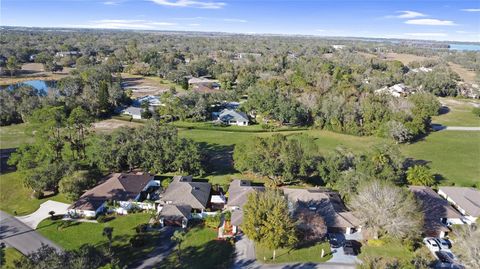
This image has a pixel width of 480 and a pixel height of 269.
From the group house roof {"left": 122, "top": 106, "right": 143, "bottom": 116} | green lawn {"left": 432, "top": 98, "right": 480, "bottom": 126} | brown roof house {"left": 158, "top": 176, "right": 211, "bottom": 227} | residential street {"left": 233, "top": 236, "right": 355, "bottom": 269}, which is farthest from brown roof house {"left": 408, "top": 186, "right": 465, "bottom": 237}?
house roof {"left": 122, "top": 106, "right": 143, "bottom": 116}

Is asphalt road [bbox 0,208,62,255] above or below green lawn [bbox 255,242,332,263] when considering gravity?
below

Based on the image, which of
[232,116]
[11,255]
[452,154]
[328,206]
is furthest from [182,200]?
[452,154]

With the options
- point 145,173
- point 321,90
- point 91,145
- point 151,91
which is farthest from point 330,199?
point 151,91

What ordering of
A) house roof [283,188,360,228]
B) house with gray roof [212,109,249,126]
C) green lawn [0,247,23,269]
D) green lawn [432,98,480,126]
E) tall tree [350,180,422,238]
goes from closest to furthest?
1. green lawn [0,247,23,269]
2. tall tree [350,180,422,238]
3. house roof [283,188,360,228]
4. house with gray roof [212,109,249,126]
5. green lawn [432,98,480,126]

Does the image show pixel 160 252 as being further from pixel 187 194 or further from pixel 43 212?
pixel 43 212

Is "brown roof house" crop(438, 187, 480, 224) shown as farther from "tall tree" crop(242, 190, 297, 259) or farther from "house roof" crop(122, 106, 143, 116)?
"house roof" crop(122, 106, 143, 116)

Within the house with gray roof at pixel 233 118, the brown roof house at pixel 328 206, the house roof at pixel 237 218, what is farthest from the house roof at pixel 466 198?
the house with gray roof at pixel 233 118
